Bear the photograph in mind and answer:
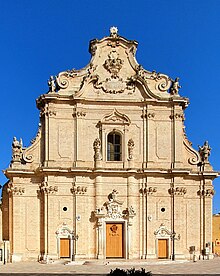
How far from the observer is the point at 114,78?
40.0 m

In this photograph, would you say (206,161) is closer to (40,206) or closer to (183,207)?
(183,207)

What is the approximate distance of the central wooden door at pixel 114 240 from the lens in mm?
38406

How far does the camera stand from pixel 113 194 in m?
38.6

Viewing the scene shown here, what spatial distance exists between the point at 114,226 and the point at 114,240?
0.94 m

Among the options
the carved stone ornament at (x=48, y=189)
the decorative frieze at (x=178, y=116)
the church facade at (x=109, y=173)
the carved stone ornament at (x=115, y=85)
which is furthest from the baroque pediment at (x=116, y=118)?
the carved stone ornament at (x=48, y=189)

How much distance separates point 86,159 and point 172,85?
26.7 ft

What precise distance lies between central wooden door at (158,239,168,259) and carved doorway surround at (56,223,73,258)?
6006mm

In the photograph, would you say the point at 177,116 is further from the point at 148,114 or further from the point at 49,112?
the point at 49,112

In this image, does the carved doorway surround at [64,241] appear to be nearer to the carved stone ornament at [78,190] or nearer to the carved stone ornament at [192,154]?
the carved stone ornament at [78,190]

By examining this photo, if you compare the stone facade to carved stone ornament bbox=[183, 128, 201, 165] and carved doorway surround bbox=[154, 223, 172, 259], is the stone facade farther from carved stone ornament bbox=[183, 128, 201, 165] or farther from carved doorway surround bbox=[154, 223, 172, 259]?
carved stone ornament bbox=[183, 128, 201, 165]

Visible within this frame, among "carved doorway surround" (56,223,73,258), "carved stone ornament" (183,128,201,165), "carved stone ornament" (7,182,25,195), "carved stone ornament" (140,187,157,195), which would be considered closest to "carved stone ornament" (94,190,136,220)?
"carved stone ornament" (140,187,157,195)

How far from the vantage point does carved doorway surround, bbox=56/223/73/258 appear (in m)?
38.0

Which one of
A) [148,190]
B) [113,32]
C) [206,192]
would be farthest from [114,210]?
[113,32]

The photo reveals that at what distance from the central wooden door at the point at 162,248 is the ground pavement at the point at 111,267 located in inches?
76.3
